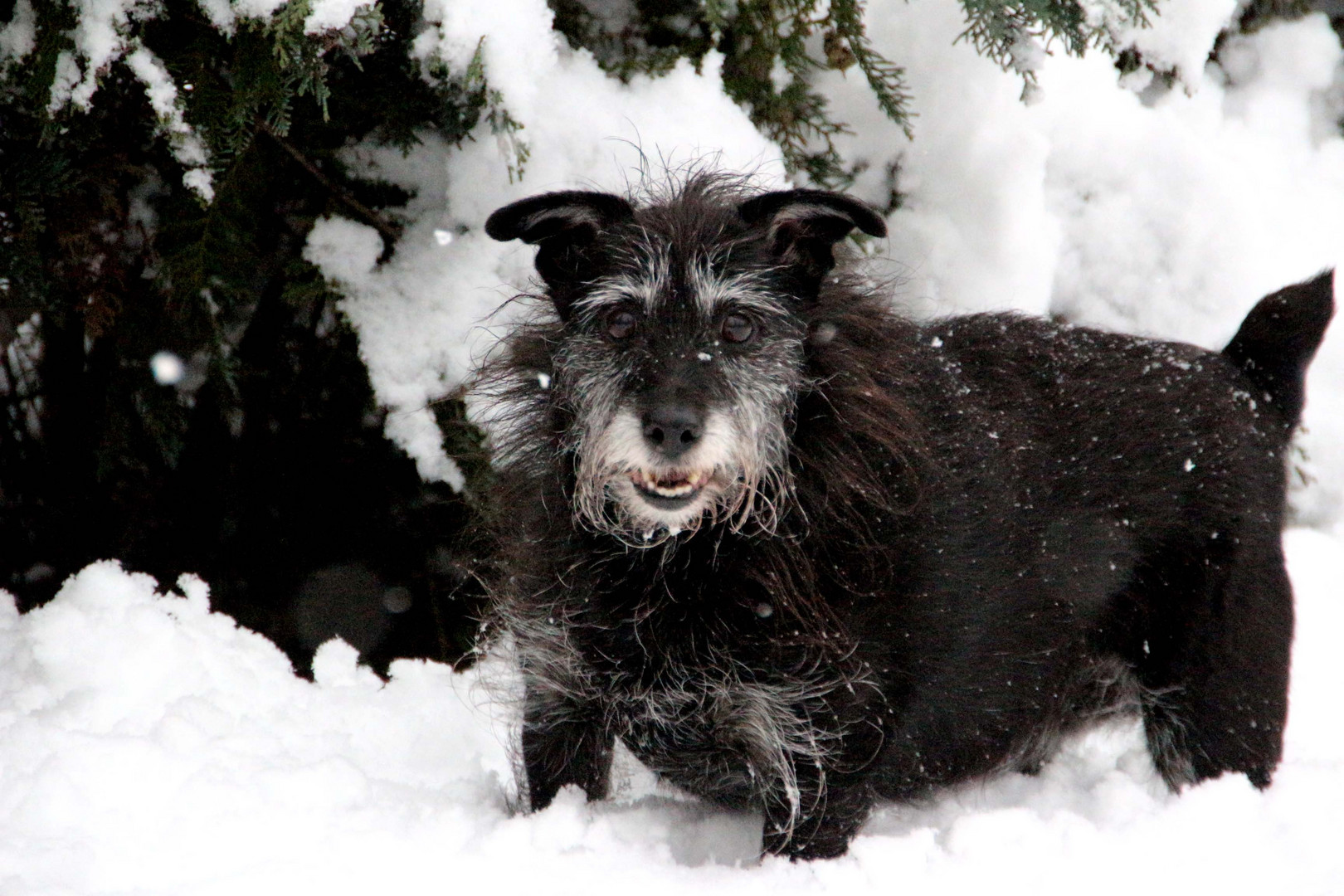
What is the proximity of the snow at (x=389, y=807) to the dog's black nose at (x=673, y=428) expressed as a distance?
3.74 feet

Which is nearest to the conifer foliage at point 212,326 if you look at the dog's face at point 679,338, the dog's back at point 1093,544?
the dog's face at point 679,338

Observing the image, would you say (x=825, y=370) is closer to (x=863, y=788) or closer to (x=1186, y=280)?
(x=863, y=788)

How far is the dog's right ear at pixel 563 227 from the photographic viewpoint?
309 cm

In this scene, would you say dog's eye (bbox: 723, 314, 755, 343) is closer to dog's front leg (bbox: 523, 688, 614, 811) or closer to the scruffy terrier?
the scruffy terrier

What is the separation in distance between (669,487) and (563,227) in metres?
0.83

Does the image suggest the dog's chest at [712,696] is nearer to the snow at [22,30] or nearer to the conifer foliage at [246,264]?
the conifer foliage at [246,264]

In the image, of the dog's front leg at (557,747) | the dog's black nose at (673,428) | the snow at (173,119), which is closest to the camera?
the dog's black nose at (673,428)

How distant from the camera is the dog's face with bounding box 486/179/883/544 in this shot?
9.59 ft

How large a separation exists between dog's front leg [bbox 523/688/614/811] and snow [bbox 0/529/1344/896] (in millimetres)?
110

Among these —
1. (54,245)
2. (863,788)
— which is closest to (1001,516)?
(863,788)

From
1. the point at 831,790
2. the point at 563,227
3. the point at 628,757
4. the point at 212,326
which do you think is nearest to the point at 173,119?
the point at 212,326

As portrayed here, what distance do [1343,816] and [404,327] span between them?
3.75m

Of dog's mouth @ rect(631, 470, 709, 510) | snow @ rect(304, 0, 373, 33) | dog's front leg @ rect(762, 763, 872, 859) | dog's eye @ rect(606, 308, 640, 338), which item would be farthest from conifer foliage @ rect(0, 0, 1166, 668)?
dog's front leg @ rect(762, 763, 872, 859)

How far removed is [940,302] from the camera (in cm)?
559
